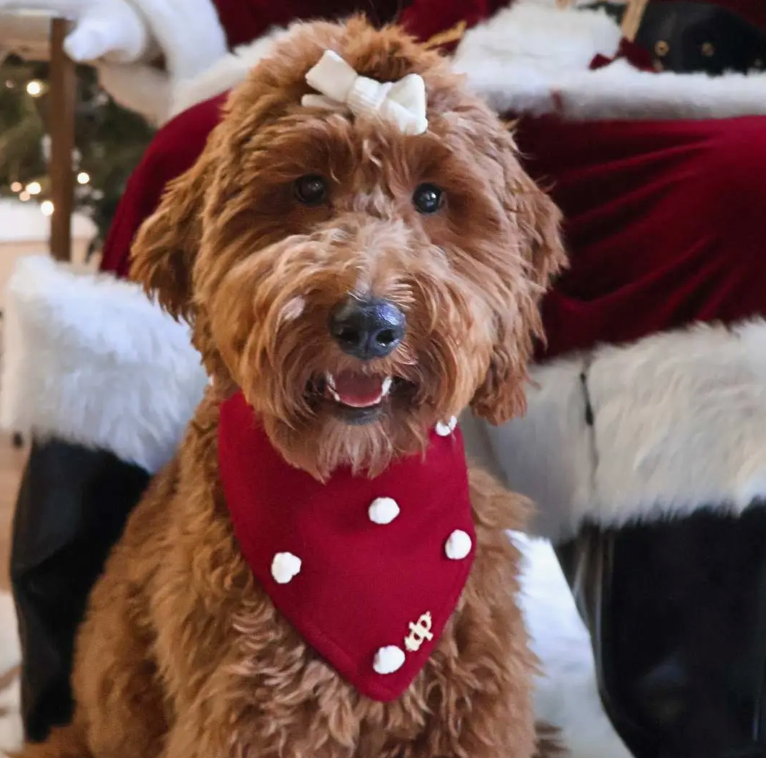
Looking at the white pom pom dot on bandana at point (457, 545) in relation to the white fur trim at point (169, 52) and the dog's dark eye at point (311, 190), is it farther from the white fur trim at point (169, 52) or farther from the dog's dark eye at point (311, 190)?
the white fur trim at point (169, 52)

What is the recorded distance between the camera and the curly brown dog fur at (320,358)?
0.82 meters

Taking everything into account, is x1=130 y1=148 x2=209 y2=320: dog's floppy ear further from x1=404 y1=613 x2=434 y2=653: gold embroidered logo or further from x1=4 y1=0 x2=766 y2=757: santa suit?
x1=404 y1=613 x2=434 y2=653: gold embroidered logo

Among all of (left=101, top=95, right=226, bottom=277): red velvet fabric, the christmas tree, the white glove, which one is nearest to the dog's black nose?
(left=101, top=95, right=226, bottom=277): red velvet fabric

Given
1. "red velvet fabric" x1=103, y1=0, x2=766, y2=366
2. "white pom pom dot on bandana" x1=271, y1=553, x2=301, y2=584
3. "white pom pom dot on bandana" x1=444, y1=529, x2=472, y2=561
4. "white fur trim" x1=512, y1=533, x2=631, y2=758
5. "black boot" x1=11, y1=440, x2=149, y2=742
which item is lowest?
"white fur trim" x1=512, y1=533, x2=631, y2=758

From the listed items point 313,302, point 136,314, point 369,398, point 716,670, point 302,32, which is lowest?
point 716,670

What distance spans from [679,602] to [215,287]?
665mm

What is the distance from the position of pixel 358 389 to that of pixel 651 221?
0.47 metres

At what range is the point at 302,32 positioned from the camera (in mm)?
928

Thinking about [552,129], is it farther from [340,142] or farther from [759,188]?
[340,142]

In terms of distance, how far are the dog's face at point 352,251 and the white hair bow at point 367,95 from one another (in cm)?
1

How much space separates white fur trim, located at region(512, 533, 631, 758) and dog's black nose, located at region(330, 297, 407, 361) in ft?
1.67

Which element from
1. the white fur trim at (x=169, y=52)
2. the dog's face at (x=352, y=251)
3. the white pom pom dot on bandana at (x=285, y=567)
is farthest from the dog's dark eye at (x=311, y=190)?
the white fur trim at (x=169, y=52)

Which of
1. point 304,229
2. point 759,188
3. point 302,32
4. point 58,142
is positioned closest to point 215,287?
point 304,229

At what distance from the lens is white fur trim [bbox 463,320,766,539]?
98 cm
